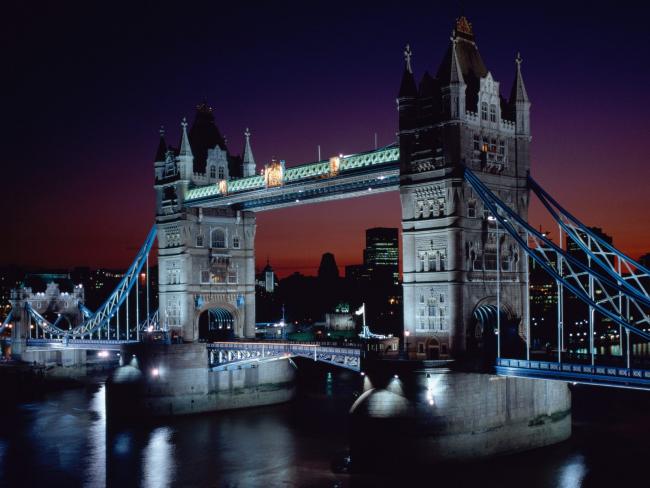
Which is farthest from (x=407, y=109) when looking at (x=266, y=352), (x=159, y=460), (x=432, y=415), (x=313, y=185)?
(x=159, y=460)

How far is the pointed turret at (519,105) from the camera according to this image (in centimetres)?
4416

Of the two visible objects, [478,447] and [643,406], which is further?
[643,406]

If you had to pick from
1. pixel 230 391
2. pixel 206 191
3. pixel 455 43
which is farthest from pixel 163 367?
pixel 455 43

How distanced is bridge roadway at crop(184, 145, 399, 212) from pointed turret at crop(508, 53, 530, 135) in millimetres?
6432

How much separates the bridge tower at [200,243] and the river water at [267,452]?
338 inches

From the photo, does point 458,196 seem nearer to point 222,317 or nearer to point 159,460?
point 159,460

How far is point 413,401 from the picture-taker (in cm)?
3769

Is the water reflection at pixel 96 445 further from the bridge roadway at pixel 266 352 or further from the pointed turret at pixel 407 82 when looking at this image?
the pointed turret at pixel 407 82

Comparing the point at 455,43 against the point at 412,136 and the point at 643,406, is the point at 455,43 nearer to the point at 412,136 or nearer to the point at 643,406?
the point at 412,136

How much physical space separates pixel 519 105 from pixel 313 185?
13856 mm

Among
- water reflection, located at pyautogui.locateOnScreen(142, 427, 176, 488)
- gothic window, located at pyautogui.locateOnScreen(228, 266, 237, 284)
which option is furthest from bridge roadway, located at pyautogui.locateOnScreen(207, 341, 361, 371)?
gothic window, located at pyautogui.locateOnScreen(228, 266, 237, 284)

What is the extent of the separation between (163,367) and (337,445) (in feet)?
51.3

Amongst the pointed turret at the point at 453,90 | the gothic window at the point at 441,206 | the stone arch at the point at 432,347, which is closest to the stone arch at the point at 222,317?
the stone arch at the point at 432,347

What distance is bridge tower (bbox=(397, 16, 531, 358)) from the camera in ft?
136
